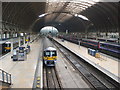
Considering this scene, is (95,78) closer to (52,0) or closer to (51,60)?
(51,60)

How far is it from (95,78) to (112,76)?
2113 millimetres

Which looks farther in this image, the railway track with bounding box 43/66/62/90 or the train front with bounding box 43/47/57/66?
the train front with bounding box 43/47/57/66

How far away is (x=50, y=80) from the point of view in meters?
14.4

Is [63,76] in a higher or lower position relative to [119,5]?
lower

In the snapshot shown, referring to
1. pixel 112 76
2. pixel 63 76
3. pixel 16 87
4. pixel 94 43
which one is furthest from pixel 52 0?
pixel 16 87

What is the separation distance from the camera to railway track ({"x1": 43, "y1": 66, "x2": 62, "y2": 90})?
1276 centimetres

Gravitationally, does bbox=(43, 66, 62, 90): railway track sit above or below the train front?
below

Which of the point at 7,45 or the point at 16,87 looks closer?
the point at 16,87

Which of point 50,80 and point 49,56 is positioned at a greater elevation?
point 49,56

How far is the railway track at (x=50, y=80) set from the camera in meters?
12.8

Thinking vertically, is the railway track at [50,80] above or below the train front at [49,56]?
below

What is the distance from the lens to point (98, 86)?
41.9 feet

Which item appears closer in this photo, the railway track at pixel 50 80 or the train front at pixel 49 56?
the railway track at pixel 50 80

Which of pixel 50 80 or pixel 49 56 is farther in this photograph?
pixel 49 56
